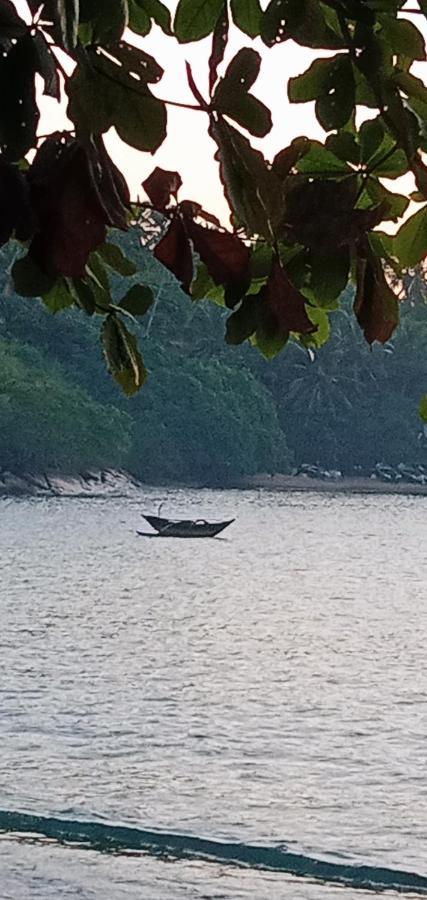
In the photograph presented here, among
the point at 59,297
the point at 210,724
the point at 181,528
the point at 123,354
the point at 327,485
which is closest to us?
the point at 123,354

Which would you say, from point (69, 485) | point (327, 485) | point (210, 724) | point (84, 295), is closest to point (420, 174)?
point (84, 295)

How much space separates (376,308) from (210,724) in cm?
1423

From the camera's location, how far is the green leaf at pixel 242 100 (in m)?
1.37

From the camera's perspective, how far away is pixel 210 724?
51.0 feet

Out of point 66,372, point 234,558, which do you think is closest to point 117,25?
point 234,558

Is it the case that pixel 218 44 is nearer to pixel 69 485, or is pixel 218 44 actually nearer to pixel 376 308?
pixel 376 308

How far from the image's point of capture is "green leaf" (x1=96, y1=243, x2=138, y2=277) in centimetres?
190

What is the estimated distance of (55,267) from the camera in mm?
1480

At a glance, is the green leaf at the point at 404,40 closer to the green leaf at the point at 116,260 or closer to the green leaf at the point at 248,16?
the green leaf at the point at 248,16

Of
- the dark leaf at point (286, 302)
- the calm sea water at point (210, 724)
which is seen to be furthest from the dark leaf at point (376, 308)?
the calm sea water at point (210, 724)

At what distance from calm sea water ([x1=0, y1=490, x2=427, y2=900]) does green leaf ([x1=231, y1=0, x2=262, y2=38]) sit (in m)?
8.21

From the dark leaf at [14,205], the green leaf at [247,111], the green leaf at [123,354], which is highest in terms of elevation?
the green leaf at [247,111]

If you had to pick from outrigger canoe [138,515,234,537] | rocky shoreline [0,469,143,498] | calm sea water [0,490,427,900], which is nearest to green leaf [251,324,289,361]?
calm sea water [0,490,427,900]

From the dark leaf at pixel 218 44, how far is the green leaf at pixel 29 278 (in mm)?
300
